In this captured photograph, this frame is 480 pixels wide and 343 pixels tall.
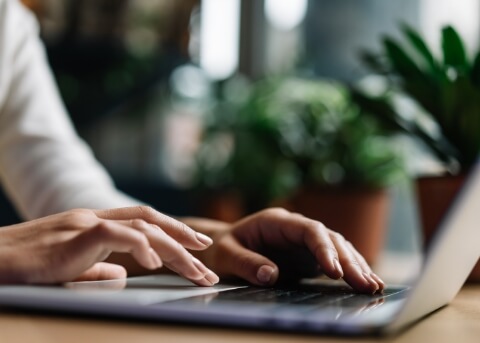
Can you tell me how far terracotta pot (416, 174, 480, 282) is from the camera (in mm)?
1181

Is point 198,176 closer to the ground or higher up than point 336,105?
closer to the ground

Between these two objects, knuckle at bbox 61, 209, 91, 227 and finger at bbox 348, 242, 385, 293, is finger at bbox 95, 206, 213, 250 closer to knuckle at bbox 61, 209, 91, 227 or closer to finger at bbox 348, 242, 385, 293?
knuckle at bbox 61, 209, 91, 227

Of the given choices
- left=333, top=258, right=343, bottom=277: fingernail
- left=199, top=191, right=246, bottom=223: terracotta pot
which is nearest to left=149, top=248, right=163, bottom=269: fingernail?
left=333, top=258, right=343, bottom=277: fingernail

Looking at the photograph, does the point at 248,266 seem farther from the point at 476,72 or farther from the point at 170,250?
the point at 476,72

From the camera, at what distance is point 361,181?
5.17ft

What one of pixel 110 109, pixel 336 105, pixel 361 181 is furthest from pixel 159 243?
pixel 110 109

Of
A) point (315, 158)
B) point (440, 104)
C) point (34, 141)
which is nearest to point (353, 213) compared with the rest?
point (315, 158)

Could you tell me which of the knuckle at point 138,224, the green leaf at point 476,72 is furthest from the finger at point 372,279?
the green leaf at point 476,72

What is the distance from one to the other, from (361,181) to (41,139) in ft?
2.28

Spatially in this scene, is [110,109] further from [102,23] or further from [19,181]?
[19,181]

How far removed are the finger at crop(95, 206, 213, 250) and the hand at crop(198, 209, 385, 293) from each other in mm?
105

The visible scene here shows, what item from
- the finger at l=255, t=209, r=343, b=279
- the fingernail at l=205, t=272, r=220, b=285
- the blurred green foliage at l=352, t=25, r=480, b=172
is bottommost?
the fingernail at l=205, t=272, r=220, b=285

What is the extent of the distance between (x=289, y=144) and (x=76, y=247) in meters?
1.22

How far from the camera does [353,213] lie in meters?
1.54
